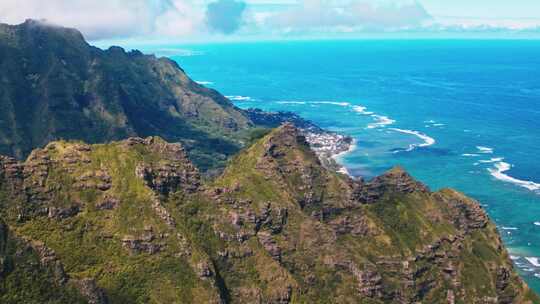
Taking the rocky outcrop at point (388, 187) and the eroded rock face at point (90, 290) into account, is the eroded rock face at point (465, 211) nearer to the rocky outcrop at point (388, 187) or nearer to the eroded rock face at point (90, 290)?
the rocky outcrop at point (388, 187)

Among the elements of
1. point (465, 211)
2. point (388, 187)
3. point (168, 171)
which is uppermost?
point (168, 171)

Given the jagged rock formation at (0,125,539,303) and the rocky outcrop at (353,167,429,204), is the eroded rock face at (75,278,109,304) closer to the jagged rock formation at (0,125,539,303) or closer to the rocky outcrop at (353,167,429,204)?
the jagged rock formation at (0,125,539,303)

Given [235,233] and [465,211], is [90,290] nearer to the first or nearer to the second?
[235,233]

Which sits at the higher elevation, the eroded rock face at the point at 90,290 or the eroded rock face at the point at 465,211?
→ the eroded rock face at the point at 90,290

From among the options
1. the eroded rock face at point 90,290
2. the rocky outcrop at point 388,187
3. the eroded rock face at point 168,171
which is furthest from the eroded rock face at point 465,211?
the eroded rock face at point 90,290

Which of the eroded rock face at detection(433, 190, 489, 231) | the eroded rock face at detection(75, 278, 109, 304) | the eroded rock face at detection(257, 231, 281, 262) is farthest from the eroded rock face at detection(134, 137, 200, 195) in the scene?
the eroded rock face at detection(433, 190, 489, 231)

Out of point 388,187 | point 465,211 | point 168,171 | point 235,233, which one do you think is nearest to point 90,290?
point 235,233

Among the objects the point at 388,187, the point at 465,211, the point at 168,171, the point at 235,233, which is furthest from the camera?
the point at 465,211

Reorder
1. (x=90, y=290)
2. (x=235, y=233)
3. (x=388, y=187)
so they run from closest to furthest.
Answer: (x=90, y=290) < (x=235, y=233) < (x=388, y=187)

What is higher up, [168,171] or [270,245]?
[168,171]
